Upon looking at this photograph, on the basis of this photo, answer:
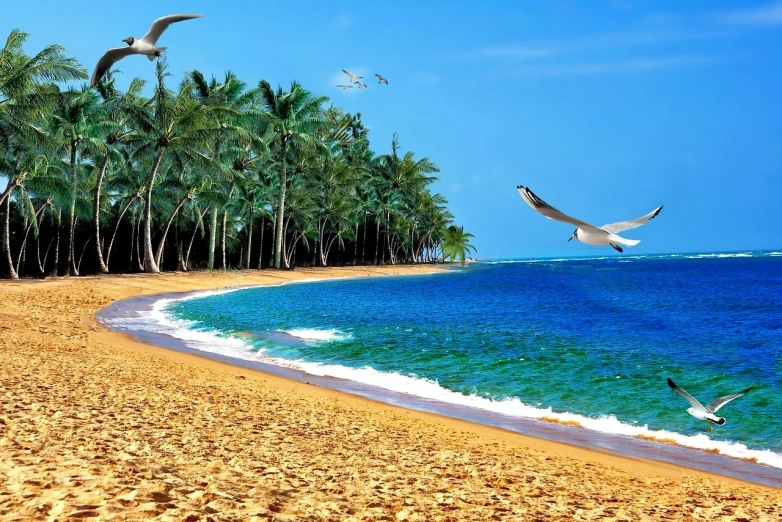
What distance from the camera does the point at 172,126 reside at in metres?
40.3

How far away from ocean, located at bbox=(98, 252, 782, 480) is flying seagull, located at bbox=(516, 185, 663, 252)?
5.46 metres

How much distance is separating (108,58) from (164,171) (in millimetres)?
40820

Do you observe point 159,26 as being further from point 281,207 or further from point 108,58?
point 281,207

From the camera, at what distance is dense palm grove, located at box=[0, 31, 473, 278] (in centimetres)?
3334

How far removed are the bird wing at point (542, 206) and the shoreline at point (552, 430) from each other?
5011 millimetres

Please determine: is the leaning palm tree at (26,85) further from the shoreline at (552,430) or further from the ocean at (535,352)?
the shoreline at (552,430)

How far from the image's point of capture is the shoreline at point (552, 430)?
8.66 meters

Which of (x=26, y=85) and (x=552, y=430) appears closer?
(x=552, y=430)

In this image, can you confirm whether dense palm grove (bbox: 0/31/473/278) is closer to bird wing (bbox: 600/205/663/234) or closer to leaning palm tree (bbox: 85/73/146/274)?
leaning palm tree (bbox: 85/73/146/274)

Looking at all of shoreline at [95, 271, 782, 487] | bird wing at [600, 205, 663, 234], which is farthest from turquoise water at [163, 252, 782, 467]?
bird wing at [600, 205, 663, 234]

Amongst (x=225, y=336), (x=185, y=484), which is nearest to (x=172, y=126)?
(x=225, y=336)

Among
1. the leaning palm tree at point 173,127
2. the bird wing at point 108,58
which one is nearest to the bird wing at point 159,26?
the bird wing at point 108,58

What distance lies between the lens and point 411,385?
44.9 ft

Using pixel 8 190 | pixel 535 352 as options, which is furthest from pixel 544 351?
pixel 8 190
